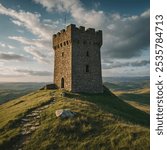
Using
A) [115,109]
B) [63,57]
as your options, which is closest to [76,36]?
[63,57]

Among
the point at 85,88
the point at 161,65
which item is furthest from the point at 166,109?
the point at 85,88

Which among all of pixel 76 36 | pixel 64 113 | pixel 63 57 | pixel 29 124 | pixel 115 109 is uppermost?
pixel 76 36

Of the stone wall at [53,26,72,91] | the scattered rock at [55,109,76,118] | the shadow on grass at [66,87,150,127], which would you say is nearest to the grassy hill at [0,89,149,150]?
the scattered rock at [55,109,76,118]

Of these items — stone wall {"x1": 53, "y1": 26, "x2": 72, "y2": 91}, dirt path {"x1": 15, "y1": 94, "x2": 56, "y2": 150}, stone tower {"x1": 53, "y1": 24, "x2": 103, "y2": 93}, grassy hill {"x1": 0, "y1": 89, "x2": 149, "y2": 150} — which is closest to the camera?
grassy hill {"x1": 0, "y1": 89, "x2": 149, "y2": 150}

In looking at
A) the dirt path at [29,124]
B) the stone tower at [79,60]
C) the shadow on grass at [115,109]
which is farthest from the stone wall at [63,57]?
the dirt path at [29,124]

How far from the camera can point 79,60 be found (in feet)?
137

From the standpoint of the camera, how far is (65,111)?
2580 centimetres

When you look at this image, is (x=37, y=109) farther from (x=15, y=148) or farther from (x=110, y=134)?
(x=110, y=134)

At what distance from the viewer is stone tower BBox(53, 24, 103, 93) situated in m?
41.1

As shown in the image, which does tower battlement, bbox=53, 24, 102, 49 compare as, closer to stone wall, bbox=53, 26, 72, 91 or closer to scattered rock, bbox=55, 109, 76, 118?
stone wall, bbox=53, 26, 72, 91

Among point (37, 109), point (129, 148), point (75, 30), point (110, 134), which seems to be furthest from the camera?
point (75, 30)

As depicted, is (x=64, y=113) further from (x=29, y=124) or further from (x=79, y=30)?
(x=79, y=30)

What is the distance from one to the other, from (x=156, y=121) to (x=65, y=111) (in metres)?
13.8

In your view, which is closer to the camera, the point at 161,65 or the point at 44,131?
the point at 161,65
